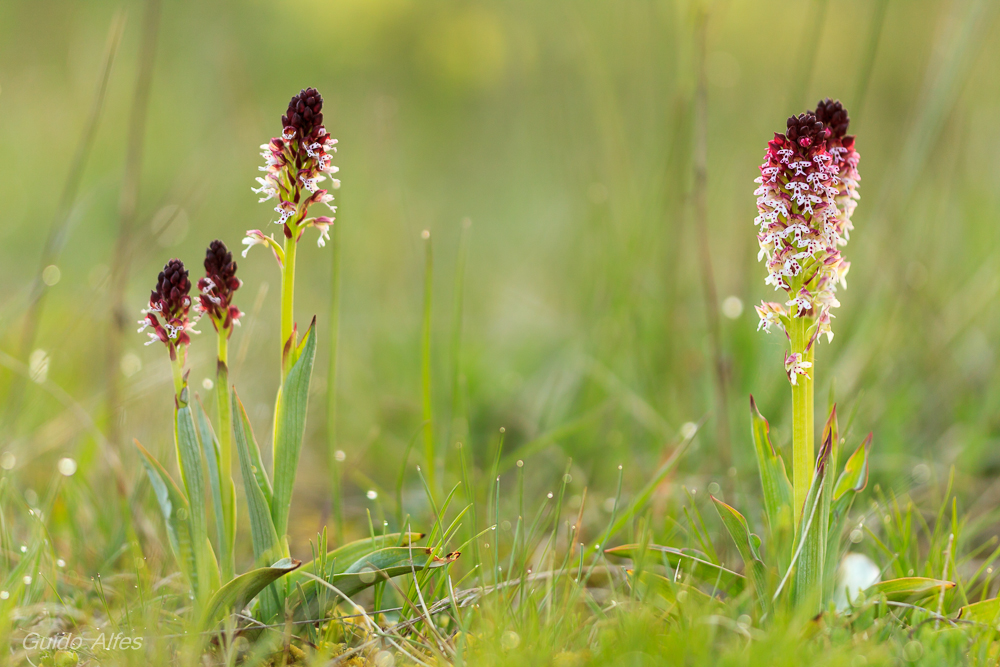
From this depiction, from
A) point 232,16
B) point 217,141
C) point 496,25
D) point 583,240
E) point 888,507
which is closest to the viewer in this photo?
point 888,507

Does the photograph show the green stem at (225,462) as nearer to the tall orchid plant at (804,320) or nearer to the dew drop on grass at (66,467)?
the dew drop on grass at (66,467)

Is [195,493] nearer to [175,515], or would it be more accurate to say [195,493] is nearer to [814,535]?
[175,515]

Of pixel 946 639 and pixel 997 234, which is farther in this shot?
pixel 997 234

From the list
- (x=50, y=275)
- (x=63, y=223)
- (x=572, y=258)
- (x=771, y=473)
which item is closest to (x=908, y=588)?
(x=771, y=473)

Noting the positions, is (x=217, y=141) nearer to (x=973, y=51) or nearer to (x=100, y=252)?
(x=100, y=252)

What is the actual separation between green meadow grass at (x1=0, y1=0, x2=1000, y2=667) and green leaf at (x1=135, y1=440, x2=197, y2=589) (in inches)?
4.8

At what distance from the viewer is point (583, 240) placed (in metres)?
4.96

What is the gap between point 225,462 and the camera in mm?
1701

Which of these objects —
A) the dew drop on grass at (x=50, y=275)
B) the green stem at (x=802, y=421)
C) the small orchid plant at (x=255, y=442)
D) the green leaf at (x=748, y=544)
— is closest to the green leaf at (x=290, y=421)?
the small orchid plant at (x=255, y=442)

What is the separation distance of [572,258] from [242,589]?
3.73 metres

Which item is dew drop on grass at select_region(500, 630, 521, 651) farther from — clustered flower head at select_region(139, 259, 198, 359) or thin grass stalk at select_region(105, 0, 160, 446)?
thin grass stalk at select_region(105, 0, 160, 446)

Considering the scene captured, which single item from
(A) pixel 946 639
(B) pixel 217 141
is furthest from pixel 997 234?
(B) pixel 217 141

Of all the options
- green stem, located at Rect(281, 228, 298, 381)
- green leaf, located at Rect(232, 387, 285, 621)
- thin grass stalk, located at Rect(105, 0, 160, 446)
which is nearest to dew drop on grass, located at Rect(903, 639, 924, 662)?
green leaf, located at Rect(232, 387, 285, 621)

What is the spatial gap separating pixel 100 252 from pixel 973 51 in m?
5.97
